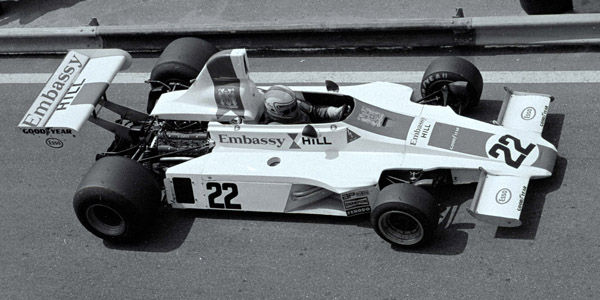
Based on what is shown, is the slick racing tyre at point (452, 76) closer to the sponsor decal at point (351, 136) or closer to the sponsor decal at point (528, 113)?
the sponsor decal at point (528, 113)

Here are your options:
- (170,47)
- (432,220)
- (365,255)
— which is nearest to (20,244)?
(170,47)

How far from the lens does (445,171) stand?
7.39 metres

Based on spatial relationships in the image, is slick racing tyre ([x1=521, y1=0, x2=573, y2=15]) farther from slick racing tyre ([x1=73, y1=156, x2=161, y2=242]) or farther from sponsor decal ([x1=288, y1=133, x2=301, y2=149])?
slick racing tyre ([x1=73, y1=156, x2=161, y2=242])

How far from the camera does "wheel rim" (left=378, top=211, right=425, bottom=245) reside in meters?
6.98

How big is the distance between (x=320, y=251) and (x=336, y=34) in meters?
3.69

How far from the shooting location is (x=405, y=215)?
6.86 meters

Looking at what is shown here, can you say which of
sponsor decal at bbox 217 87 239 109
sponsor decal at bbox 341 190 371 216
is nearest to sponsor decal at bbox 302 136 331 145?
sponsor decal at bbox 341 190 371 216

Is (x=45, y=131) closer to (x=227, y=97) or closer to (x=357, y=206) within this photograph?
(x=227, y=97)

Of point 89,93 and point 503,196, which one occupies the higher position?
point 503,196

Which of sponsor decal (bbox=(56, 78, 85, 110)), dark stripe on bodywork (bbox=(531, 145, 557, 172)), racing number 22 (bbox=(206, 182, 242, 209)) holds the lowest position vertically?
racing number 22 (bbox=(206, 182, 242, 209))

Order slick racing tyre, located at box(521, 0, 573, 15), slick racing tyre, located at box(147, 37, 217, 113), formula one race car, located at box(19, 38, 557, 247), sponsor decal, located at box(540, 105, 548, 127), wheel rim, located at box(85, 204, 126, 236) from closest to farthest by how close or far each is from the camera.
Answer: formula one race car, located at box(19, 38, 557, 247) < wheel rim, located at box(85, 204, 126, 236) < sponsor decal, located at box(540, 105, 548, 127) < slick racing tyre, located at box(147, 37, 217, 113) < slick racing tyre, located at box(521, 0, 573, 15)

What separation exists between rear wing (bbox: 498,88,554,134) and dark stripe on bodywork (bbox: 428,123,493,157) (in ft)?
1.58

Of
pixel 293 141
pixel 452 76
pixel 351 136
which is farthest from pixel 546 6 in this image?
pixel 293 141

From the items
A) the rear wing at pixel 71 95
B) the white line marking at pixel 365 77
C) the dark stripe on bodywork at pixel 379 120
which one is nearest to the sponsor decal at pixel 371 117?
the dark stripe on bodywork at pixel 379 120
